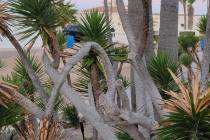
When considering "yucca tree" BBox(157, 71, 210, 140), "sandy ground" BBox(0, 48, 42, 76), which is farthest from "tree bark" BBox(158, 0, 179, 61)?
"sandy ground" BBox(0, 48, 42, 76)

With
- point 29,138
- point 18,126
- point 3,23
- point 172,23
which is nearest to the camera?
point 29,138

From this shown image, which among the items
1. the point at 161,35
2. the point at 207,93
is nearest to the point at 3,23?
the point at 207,93

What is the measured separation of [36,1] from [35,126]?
1.48 meters

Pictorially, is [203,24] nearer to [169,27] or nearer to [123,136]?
[169,27]

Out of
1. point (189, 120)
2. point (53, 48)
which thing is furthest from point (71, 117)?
point (189, 120)

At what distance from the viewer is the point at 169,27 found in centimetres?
756

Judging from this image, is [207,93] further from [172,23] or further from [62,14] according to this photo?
[172,23]

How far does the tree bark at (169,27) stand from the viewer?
743 centimetres

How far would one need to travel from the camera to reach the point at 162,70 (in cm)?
589

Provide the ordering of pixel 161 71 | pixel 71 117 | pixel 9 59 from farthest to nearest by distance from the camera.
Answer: pixel 9 59 < pixel 71 117 < pixel 161 71

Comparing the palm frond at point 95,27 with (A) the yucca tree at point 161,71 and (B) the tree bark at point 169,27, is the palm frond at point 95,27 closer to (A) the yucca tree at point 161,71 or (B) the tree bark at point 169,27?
(A) the yucca tree at point 161,71

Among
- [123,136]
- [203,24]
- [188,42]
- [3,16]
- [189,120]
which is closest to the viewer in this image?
[189,120]

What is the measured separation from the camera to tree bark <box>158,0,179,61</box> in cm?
743

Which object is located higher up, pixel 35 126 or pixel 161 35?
pixel 161 35
